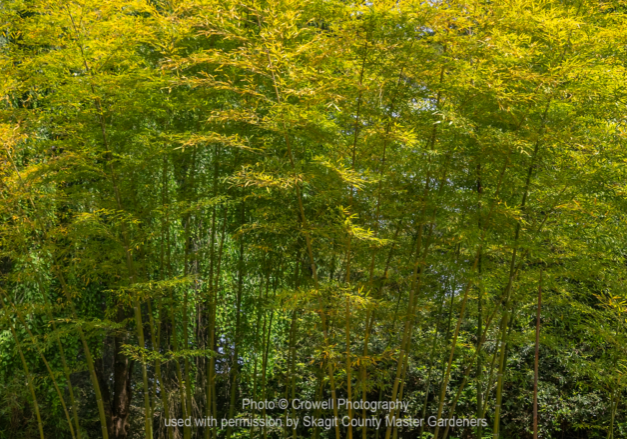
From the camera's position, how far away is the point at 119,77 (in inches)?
145

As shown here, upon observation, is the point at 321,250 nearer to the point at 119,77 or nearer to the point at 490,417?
the point at 119,77

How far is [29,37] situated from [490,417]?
662cm

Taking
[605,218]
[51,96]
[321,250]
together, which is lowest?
[321,250]

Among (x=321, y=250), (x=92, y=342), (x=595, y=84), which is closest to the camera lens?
(x=595, y=84)

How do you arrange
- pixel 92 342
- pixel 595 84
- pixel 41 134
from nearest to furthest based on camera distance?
pixel 595 84 → pixel 41 134 → pixel 92 342

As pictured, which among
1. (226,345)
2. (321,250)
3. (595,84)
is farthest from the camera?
(226,345)

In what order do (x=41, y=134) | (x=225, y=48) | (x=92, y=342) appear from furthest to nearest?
(x=92, y=342) < (x=41, y=134) < (x=225, y=48)

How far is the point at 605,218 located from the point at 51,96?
159 inches

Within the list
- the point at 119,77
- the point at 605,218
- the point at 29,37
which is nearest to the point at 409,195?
the point at 605,218

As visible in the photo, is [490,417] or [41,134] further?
[490,417]

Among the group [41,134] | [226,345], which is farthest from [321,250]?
[226,345]

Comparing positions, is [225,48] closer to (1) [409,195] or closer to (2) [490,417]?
(1) [409,195]

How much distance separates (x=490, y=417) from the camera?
290 inches

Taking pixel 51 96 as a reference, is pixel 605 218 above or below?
below
